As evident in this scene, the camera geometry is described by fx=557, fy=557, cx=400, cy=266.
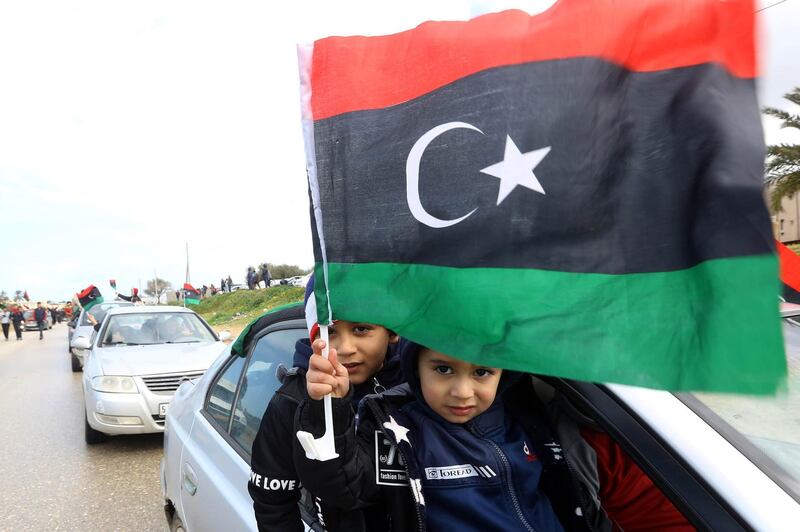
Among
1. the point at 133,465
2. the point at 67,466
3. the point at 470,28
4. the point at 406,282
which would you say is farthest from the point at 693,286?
the point at 67,466

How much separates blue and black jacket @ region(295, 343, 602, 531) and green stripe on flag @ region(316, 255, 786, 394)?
32 cm

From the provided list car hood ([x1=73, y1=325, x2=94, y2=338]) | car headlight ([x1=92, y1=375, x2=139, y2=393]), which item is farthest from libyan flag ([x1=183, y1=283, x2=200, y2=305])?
car headlight ([x1=92, y1=375, x2=139, y2=393])

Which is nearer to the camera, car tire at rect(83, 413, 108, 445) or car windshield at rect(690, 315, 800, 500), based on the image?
car windshield at rect(690, 315, 800, 500)

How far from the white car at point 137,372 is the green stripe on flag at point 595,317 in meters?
5.03

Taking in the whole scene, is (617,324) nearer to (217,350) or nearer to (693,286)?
(693,286)

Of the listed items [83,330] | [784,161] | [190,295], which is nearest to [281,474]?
[784,161]

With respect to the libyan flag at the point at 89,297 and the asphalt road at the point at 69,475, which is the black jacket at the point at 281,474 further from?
the libyan flag at the point at 89,297

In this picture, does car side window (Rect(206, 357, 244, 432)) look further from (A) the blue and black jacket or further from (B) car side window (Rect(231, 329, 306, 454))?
(A) the blue and black jacket

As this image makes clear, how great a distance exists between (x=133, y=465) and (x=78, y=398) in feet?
16.1

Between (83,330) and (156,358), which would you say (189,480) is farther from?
(83,330)

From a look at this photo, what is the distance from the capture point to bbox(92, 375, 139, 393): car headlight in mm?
6234

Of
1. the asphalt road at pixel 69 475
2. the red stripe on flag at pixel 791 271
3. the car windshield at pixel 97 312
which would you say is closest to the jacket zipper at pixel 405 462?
the red stripe on flag at pixel 791 271

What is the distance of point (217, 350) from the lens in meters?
7.32

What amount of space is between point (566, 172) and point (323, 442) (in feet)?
2.85
